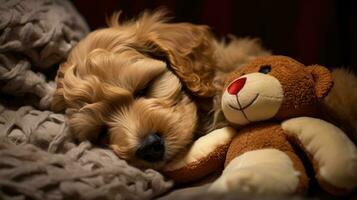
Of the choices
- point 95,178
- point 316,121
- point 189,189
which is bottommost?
point 189,189

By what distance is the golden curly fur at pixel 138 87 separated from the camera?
4.60 ft

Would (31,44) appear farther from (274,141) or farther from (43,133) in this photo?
(274,141)

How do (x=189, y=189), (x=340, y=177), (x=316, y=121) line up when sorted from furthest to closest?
(x=189, y=189), (x=316, y=121), (x=340, y=177)

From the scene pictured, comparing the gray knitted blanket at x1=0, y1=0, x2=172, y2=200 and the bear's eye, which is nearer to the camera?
the gray knitted blanket at x1=0, y1=0, x2=172, y2=200

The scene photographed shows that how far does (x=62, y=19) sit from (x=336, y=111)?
1.00m

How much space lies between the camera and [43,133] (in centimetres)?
138

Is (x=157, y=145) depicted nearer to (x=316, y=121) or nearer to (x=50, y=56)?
(x=316, y=121)

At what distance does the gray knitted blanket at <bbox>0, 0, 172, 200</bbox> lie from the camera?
1.10 metres

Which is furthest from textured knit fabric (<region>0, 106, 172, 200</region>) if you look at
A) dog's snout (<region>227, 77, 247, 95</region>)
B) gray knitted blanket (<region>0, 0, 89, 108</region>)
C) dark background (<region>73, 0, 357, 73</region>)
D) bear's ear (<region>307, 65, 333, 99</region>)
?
dark background (<region>73, 0, 357, 73</region>)

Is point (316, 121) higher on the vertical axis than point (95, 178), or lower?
higher

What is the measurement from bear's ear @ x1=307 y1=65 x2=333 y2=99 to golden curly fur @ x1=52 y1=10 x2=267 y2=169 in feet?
1.28

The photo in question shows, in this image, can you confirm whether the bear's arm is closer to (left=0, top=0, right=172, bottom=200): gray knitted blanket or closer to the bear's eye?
the bear's eye

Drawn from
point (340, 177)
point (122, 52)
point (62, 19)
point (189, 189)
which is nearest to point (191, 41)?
point (122, 52)

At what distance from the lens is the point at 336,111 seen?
1.36 meters
